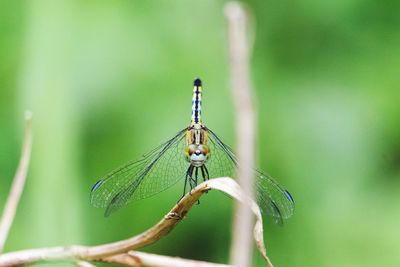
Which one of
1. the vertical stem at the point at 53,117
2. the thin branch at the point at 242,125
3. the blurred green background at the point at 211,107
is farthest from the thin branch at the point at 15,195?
the blurred green background at the point at 211,107

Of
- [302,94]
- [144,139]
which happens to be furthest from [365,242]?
[144,139]

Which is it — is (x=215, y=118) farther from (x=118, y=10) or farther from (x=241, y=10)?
(x=241, y=10)

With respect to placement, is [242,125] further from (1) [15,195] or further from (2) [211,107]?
(2) [211,107]

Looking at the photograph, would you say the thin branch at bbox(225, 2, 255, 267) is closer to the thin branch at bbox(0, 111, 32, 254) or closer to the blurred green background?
the thin branch at bbox(0, 111, 32, 254)

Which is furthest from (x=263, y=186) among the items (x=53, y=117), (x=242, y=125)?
(x=53, y=117)

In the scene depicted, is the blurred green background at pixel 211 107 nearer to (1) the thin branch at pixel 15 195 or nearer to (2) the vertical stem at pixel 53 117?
(2) the vertical stem at pixel 53 117

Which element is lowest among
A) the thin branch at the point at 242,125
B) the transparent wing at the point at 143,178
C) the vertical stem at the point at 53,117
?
the thin branch at the point at 242,125

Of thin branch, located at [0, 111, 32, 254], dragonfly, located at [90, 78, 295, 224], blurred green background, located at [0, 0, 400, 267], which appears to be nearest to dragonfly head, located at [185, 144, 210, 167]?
dragonfly, located at [90, 78, 295, 224]
